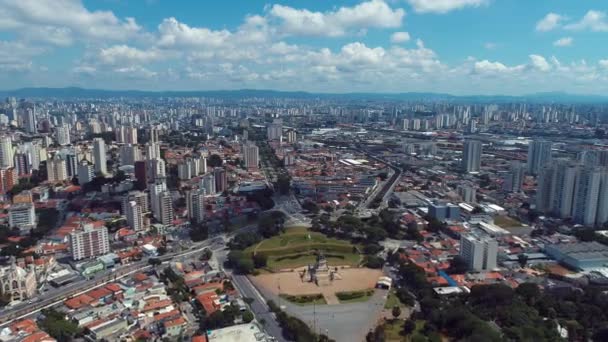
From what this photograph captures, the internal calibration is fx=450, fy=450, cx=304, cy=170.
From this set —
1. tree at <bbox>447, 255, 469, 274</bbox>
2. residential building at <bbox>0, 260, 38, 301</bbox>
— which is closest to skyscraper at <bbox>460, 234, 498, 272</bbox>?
tree at <bbox>447, 255, 469, 274</bbox>

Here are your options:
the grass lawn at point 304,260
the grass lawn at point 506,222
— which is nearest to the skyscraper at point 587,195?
the grass lawn at point 506,222

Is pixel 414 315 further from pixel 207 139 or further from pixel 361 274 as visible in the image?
pixel 207 139

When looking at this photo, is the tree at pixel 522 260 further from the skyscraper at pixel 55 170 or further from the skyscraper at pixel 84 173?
the skyscraper at pixel 55 170

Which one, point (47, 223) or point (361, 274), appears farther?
point (47, 223)

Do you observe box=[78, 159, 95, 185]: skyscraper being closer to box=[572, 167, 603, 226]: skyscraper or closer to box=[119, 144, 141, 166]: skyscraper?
box=[119, 144, 141, 166]: skyscraper

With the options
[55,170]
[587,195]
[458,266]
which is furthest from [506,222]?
[55,170]

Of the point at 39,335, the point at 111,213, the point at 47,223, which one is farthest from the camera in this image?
the point at 111,213

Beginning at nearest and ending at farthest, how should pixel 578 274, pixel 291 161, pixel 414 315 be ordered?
pixel 414 315 < pixel 578 274 < pixel 291 161

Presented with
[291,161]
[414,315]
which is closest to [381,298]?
[414,315]
